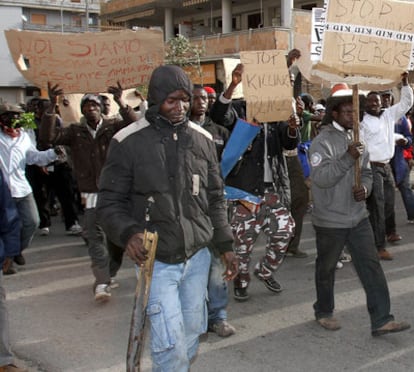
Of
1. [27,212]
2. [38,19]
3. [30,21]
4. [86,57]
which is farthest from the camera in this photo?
[38,19]

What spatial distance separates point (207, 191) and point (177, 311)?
672mm

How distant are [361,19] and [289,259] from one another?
9.77 ft

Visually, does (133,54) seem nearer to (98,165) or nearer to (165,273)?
(98,165)

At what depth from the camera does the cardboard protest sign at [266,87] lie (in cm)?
496

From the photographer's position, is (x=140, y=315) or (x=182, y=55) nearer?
(x=140, y=315)

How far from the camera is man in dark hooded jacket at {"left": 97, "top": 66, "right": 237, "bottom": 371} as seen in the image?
9.40ft

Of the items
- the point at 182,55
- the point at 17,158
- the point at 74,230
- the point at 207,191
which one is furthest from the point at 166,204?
the point at 182,55

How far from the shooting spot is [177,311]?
9.51 feet

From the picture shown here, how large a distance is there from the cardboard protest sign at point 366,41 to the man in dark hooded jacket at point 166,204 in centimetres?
186

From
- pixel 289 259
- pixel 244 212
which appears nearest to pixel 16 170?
pixel 244 212

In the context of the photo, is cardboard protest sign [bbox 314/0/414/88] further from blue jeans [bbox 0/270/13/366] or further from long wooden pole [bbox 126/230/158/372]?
blue jeans [bbox 0/270/13/366]

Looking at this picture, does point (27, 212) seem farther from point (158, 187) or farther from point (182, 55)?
point (182, 55)

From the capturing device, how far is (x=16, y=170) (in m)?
6.05

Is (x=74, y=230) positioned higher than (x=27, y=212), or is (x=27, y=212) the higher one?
(x=27, y=212)
